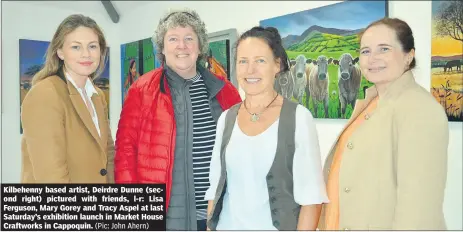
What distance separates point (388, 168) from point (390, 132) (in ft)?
0.30

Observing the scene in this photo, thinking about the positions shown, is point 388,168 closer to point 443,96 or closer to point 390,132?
point 390,132

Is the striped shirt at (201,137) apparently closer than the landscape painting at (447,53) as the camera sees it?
Yes

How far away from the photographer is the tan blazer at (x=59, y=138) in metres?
1.22

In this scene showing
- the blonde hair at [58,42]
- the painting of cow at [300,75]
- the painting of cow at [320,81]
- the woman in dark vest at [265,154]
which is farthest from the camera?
the painting of cow at [320,81]

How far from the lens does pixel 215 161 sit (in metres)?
1.27

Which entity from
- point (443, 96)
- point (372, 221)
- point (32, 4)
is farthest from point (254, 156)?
point (32, 4)

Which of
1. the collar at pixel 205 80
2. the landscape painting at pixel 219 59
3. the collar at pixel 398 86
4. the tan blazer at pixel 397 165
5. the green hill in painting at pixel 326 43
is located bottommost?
the tan blazer at pixel 397 165

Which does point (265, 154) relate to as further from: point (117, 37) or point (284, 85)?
point (117, 37)

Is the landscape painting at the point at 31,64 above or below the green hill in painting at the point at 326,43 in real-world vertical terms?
below

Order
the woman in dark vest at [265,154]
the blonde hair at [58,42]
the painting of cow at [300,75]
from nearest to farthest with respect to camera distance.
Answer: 1. the woman in dark vest at [265,154]
2. the blonde hair at [58,42]
3. the painting of cow at [300,75]

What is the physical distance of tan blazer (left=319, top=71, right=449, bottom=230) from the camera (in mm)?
1046

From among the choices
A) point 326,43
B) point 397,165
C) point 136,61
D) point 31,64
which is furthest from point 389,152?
point 31,64

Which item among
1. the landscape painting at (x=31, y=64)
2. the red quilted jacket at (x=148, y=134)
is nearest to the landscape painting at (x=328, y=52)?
the red quilted jacket at (x=148, y=134)

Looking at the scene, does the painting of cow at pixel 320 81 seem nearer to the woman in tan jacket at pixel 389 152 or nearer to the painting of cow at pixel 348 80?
the painting of cow at pixel 348 80
